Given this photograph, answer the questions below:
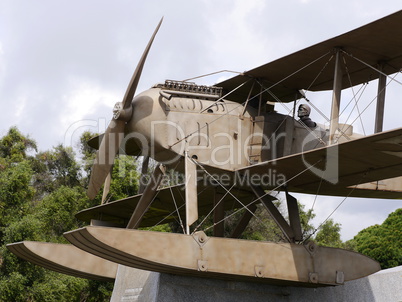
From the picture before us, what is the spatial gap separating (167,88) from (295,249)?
3.77 m

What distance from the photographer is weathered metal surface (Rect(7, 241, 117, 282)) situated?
1300cm

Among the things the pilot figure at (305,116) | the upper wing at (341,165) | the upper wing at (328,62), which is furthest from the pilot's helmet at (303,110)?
the upper wing at (341,165)

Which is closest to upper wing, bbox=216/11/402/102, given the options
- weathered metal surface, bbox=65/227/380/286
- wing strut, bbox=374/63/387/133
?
wing strut, bbox=374/63/387/133

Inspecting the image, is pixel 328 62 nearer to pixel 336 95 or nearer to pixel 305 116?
pixel 336 95

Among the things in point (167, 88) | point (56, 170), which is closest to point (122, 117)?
point (167, 88)

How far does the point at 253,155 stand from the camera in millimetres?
12375

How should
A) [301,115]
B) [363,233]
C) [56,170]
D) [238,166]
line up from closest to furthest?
1. [238,166]
2. [301,115]
3. [56,170]
4. [363,233]

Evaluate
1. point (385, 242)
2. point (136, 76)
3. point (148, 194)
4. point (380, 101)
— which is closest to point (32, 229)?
point (148, 194)

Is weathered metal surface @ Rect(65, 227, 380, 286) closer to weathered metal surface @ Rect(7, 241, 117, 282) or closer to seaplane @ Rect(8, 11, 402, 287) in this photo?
seaplane @ Rect(8, 11, 402, 287)

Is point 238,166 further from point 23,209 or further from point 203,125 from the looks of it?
point 23,209

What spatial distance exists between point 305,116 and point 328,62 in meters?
1.61

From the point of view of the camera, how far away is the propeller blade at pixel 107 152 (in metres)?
11.6

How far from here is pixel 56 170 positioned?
35688 millimetres

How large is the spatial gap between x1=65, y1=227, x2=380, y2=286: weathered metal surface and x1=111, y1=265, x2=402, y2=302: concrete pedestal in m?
0.54
